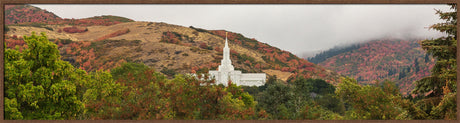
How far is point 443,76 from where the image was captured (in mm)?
18000

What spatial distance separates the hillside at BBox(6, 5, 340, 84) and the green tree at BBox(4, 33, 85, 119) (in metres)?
54.6

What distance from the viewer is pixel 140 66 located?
4434cm

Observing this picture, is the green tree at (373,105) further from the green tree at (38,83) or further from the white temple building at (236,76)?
the white temple building at (236,76)

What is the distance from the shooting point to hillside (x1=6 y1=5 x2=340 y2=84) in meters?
84.3

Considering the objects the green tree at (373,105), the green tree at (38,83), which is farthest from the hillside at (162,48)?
the green tree at (38,83)

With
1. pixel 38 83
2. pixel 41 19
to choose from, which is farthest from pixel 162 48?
pixel 38 83

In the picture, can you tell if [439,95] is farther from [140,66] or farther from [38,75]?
[140,66]

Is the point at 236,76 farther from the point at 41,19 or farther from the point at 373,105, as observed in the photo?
the point at 41,19

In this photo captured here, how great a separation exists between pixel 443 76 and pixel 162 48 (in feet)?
271

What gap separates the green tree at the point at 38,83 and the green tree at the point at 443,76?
18.1 m

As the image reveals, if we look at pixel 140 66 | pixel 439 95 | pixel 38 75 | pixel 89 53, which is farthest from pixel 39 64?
pixel 89 53

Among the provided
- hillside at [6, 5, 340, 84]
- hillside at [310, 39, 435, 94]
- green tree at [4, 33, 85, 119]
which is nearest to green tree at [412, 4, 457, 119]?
green tree at [4, 33, 85, 119]

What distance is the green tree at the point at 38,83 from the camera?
19.0 metres

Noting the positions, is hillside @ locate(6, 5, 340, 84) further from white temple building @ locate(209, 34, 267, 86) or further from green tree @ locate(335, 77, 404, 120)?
green tree @ locate(335, 77, 404, 120)
